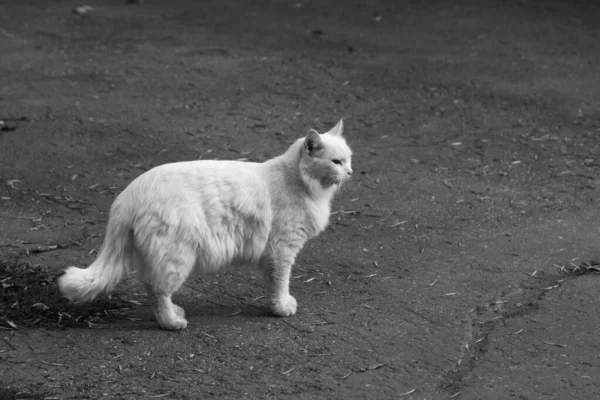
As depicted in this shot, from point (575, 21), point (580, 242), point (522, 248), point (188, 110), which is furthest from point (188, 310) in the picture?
point (575, 21)

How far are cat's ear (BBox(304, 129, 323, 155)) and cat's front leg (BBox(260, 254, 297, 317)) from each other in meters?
0.64

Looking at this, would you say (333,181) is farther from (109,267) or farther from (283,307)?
(109,267)

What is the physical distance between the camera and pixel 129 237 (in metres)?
4.71

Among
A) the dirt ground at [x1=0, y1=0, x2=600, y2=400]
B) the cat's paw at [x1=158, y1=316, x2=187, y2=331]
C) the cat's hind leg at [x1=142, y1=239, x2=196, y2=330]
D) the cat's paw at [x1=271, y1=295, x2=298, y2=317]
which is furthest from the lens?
the cat's paw at [x1=271, y1=295, x2=298, y2=317]

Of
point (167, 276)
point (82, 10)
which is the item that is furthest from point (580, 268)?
point (82, 10)

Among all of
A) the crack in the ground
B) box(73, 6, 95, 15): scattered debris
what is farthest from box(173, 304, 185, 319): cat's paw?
box(73, 6, 95, 15): scattered debris

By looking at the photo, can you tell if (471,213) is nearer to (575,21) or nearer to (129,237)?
(129,237)

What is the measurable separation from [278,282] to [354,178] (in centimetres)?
252

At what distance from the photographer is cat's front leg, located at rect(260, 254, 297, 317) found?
197 inches

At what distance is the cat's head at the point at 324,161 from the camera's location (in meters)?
5.05

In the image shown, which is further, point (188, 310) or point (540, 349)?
point (188, 310)

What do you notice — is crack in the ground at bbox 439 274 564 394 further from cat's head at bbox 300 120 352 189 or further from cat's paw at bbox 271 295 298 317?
cat's head at bbox 300 120 352 189

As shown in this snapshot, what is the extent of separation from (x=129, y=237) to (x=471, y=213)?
3.12m

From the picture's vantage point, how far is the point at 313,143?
5039mm
